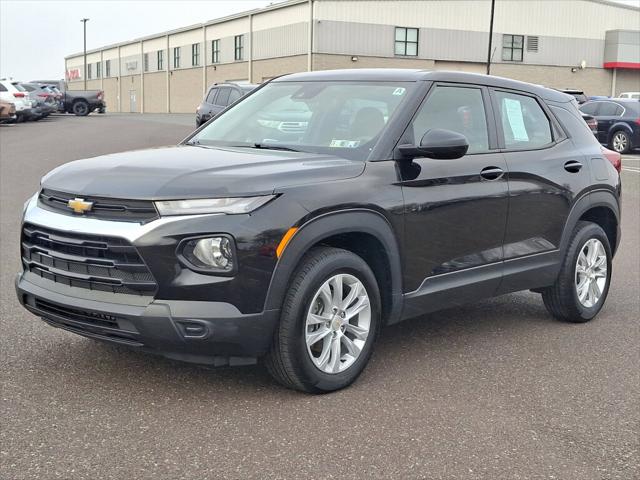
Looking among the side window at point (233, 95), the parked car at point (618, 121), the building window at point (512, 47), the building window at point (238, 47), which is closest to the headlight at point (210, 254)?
the side window at point (233, 95)

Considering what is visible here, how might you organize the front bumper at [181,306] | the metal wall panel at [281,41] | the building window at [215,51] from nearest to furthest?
the front bumper at [181,306]
the metal wall panel at [281,41]
the building window at [215,51]

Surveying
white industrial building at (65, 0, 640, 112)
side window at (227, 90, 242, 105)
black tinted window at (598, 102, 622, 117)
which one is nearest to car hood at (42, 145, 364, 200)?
side window at (227, 90, 242, 105)

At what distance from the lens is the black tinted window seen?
942 inches

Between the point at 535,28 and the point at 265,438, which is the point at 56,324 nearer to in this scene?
the point at 265,438

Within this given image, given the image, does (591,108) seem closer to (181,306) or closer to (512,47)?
(181,306)

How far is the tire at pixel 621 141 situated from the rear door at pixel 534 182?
1885cm

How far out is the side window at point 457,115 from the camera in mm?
5086

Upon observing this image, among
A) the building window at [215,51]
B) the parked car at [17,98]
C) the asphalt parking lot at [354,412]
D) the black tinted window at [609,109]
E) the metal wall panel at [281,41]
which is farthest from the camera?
the building window at [215,51]

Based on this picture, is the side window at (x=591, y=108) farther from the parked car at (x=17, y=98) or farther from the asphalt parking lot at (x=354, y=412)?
the parked car at (x=17, y=98)

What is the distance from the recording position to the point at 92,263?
4086 mm

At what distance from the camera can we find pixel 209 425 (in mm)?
3982

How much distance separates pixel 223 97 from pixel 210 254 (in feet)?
61.3

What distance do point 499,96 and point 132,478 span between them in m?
3.60

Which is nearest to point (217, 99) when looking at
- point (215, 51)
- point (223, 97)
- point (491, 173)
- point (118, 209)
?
point (223, 97)
